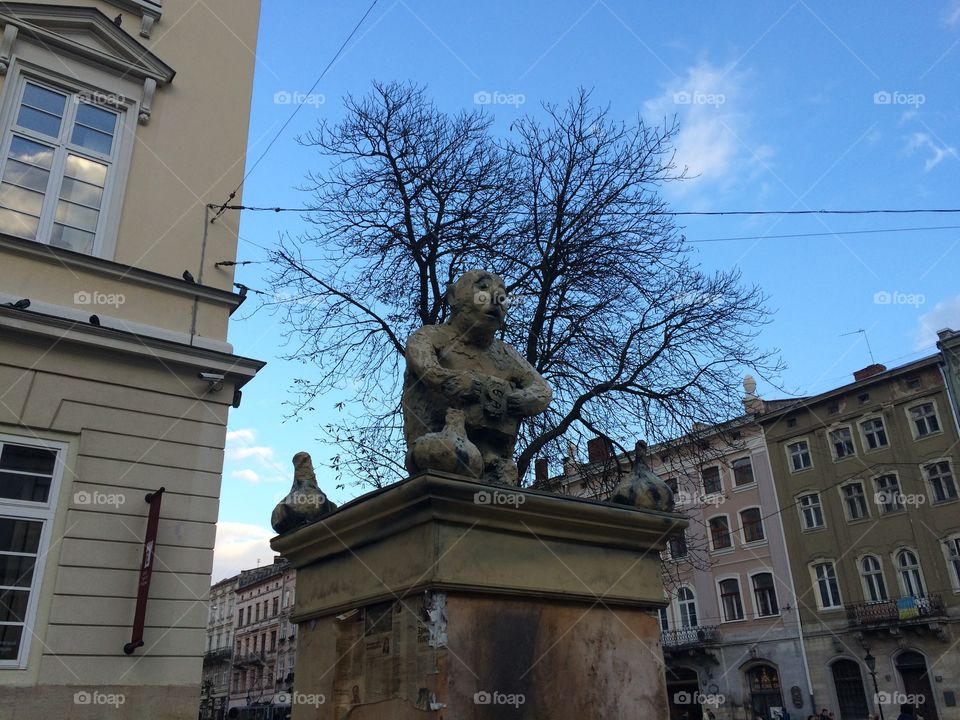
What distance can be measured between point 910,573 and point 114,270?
3227 cm

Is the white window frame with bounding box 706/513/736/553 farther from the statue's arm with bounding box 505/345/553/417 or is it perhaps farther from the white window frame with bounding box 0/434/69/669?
the statue's arm with bounding box 505/345/553/417

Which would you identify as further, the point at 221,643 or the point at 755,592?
the point at 221,643

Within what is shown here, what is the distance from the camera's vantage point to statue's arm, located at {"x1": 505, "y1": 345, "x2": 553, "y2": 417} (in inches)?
158

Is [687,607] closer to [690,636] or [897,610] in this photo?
[690,636]

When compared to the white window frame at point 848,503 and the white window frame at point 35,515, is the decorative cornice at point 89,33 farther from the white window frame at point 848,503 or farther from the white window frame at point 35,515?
the white window frame at point 848,503

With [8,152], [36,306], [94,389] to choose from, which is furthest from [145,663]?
[8,152]

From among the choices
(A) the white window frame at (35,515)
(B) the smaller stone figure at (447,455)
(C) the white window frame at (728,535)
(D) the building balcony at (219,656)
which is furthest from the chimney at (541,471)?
(D) the building balcony at (219,656)

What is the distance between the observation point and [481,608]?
3.12 metres

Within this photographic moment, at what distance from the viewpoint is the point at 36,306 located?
30.5 ft

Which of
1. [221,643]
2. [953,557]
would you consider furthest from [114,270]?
[221,643]

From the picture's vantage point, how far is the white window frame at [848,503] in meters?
33.3

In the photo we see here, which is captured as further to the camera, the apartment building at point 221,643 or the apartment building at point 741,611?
the apartment building at point 221,643

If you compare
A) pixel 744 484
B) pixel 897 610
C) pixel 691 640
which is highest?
pixel 744 484

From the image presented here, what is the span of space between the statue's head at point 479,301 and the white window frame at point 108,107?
7.57m
